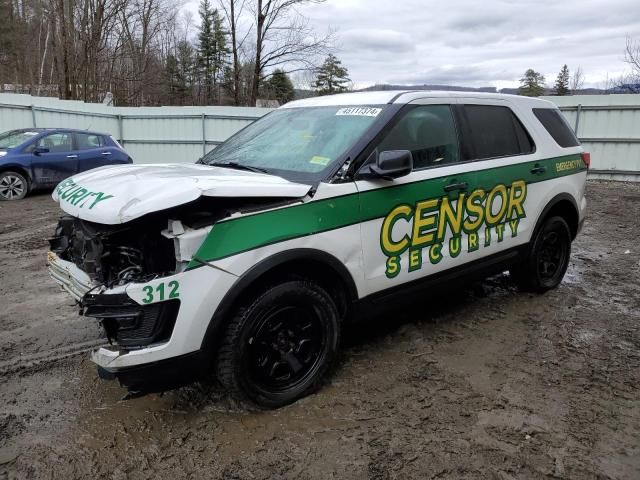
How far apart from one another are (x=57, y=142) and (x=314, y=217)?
10.3 m

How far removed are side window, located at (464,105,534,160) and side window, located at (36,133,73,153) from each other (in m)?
9.95

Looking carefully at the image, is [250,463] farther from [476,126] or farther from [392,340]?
[476,126]

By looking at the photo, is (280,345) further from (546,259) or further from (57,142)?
(57,142)

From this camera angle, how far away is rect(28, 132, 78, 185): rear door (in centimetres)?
1075

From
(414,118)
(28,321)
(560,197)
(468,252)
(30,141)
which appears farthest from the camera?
(30,141)

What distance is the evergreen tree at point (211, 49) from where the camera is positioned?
42188mm

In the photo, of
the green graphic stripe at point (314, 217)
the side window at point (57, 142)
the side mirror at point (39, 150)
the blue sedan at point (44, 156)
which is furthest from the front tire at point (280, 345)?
the side window at point (57, 142)

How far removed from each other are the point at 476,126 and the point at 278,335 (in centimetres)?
238

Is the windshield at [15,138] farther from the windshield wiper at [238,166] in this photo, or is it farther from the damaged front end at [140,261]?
the damaged front end at [140,261]

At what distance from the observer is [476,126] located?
4078 millimetres

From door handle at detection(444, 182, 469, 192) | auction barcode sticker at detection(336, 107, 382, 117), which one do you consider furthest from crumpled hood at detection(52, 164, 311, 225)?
door handle at detection(444, 182, 469, 192)

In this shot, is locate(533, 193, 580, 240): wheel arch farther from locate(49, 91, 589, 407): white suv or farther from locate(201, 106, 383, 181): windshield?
locate(201, 106, 383, 181): windshield

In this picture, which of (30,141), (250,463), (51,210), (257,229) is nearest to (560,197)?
(257,229)

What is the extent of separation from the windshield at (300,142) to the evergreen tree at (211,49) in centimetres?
3949
